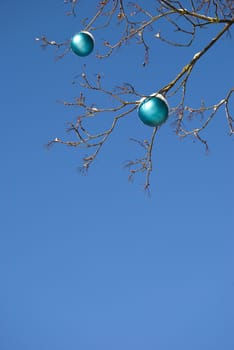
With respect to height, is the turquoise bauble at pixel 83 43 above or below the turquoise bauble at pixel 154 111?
above

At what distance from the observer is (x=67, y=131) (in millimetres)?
3668

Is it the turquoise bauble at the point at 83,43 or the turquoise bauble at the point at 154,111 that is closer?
the turquoise bauble at the point at 154,111

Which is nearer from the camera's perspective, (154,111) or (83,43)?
(154,111)

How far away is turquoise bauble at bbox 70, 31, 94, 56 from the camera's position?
3475mm

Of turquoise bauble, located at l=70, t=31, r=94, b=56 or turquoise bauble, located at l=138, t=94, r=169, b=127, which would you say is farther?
turquoise bauble, located at l=70, t=31, r=94, b=56

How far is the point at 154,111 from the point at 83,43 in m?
1.28

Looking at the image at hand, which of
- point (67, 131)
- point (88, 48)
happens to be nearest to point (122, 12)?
point (88, 48)

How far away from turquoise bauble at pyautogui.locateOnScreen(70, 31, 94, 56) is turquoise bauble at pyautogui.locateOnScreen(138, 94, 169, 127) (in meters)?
1.17

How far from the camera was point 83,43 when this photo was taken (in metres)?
3.47

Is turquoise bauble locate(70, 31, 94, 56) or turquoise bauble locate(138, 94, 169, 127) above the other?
turquoise bauble locate(70, 31, 94, 56)

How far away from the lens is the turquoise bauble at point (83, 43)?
347 cm

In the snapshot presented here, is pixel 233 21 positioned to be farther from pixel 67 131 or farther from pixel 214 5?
pixel 67 131

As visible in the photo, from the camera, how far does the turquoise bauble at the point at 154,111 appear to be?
2.48 meters

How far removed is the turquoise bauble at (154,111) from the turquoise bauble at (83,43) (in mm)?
1175
